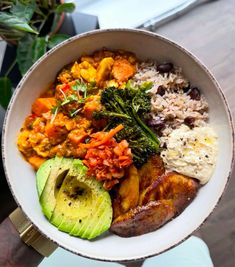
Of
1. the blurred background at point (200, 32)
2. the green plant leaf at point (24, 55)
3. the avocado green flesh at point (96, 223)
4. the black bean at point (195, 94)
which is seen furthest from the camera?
the blurred background at point (200, 32)

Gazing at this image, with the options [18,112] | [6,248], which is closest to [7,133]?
[18,112]

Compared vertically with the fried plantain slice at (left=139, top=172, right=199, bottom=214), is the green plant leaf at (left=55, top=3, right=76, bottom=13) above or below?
above

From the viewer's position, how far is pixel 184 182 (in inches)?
49.4

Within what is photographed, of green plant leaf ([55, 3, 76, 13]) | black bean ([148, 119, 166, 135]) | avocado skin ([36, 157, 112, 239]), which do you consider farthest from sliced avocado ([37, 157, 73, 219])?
green plant leaf ([55, 3, 76, 13])

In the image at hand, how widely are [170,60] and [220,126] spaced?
22cm

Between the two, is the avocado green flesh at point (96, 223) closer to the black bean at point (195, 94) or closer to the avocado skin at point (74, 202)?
the avocado skin at point (74, 202)

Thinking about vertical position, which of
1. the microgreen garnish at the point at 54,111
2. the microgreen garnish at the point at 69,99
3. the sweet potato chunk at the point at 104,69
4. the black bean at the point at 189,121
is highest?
the sweet potato chunk at the point at 104,69

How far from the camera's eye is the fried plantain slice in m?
1.25

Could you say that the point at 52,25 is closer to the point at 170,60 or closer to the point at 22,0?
the point at 22,0

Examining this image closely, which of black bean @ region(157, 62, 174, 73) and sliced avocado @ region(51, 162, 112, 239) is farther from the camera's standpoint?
black bean @ region(157, 62, 174, 73)

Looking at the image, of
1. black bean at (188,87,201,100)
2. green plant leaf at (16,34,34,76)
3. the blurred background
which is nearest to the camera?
black bean at (188,87,201,100)

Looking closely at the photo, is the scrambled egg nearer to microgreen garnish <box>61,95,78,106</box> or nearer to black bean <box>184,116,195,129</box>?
black bean <box>184,116,195,129</box>

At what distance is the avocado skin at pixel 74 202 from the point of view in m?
1.24

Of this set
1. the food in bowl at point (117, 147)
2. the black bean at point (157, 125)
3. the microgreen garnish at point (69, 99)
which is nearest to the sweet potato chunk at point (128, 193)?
the food in bowl at point (117, 147)
